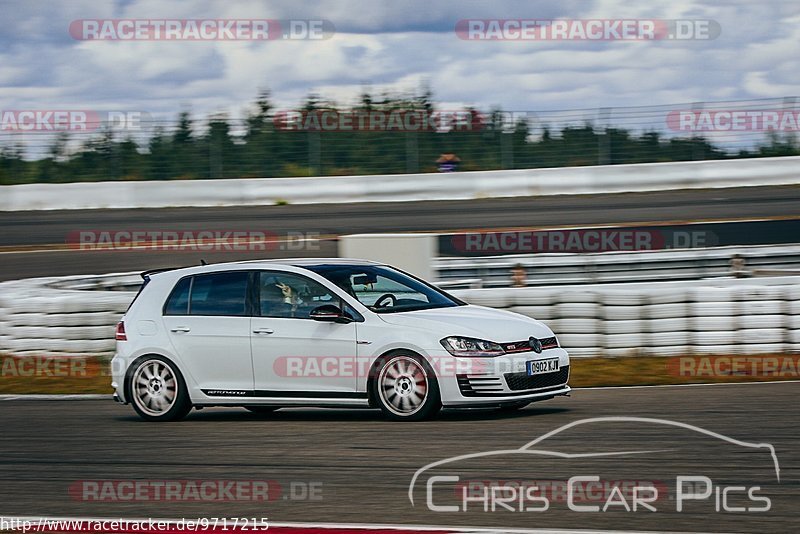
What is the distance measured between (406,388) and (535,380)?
98 cm

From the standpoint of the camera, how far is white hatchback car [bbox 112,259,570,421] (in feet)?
28.3

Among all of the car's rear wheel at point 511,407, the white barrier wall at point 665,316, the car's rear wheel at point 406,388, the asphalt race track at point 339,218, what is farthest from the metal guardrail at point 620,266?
the car's rear wheel at point 406,388

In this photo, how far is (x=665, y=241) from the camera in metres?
18.6

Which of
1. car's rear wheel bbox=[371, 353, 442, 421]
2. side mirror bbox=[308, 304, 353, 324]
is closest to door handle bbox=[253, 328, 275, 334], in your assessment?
side mirror bbox=[308, 304, 353, 324]

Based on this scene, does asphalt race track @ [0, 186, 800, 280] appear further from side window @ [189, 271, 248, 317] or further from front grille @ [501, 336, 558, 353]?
front grille @ [501, 336, 558, 353]

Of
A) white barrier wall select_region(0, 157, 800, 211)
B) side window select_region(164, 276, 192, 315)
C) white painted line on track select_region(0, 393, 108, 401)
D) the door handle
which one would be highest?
white barrier wall select_region(0, 157, 800, 211)

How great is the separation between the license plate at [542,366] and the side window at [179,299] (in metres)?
2.93

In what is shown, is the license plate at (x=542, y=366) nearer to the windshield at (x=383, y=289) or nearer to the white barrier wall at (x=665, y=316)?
the windshield at (x=383, y=289)

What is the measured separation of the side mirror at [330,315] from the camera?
8.98 meters

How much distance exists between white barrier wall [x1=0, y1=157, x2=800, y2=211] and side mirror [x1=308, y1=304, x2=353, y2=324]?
67.4ft

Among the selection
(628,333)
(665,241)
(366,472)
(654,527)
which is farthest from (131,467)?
(665,241)

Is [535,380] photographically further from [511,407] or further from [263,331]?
[263,331]

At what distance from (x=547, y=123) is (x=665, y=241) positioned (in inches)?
392

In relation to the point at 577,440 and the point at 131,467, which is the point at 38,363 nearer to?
the point at 131,467
